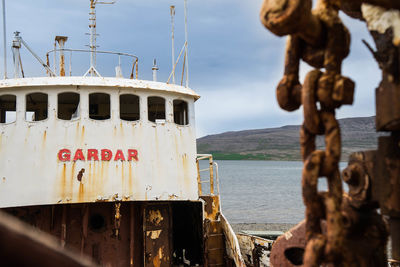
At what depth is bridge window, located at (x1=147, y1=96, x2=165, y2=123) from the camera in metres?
9.99

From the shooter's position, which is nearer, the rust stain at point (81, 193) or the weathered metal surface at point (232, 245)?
the rust stain at point (81, 193)

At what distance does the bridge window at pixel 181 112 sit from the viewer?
10.2m

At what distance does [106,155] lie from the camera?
881 cm

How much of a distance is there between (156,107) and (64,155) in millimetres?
3359

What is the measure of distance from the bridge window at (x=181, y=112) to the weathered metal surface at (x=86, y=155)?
0.88 meters

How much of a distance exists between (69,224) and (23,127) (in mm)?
2371

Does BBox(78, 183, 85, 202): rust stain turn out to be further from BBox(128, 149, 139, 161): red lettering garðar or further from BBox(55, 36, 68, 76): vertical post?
BBox(55, 36, 68, 76): vertical post

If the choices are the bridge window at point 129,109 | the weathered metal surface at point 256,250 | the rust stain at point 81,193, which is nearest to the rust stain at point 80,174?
the rust stain at point 81,193

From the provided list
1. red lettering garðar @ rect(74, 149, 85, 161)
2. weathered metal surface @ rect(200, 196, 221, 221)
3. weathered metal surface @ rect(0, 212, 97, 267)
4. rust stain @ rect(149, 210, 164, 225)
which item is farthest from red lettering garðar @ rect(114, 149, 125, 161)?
weathered metal surface @ rect(0, 212, 97, 267)

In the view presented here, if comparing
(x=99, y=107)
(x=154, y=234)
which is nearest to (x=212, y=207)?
(x=154, y=234)

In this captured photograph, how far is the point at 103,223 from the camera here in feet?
30.7

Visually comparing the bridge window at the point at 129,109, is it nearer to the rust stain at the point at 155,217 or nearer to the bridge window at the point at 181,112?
the bridge window at the point at 181,112

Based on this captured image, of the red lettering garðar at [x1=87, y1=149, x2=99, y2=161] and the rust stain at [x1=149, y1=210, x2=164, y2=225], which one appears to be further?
the rust stain at [x1=149, y1=210, x2=164, y2=225]

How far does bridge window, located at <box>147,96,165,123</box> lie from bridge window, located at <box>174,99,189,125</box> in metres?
0.39
